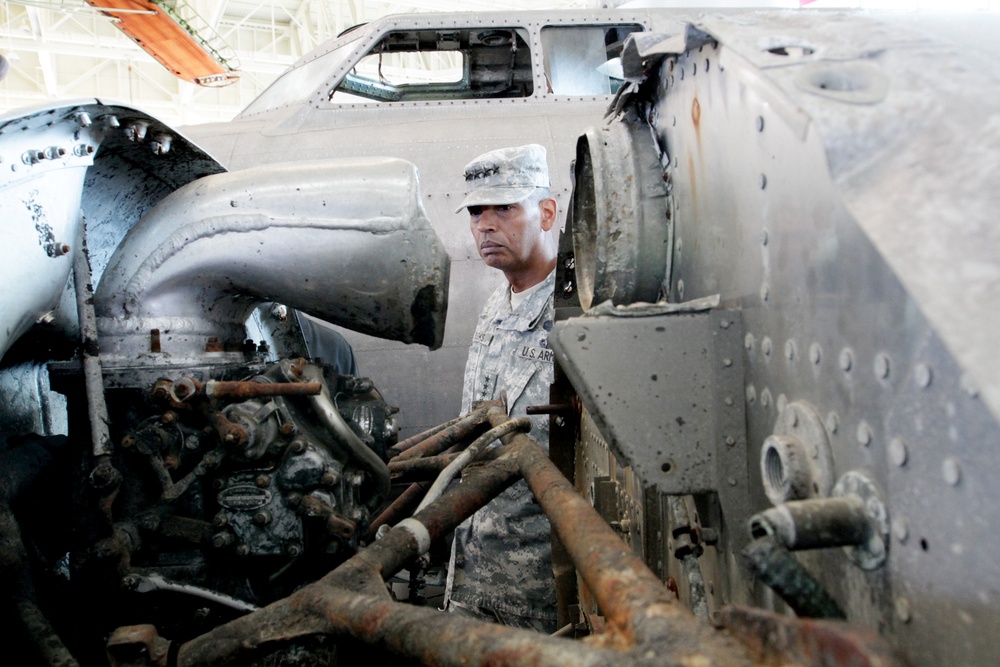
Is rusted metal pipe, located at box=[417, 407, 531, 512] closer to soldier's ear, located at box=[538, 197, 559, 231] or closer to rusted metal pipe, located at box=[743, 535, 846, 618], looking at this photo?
rusted metal pipe, located at box=[743, 535, 846, 618]

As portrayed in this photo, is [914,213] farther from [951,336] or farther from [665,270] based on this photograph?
[665,270]

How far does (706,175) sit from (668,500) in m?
0.67

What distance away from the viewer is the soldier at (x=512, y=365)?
276cm

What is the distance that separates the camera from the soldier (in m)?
2.76


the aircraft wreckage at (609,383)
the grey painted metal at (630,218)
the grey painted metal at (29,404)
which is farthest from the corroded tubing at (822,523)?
the grey painted metal at (29,404)

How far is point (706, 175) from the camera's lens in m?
1.26

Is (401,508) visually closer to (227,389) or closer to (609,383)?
(227,389)

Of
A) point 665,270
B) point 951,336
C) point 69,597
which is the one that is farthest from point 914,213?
point 69,597

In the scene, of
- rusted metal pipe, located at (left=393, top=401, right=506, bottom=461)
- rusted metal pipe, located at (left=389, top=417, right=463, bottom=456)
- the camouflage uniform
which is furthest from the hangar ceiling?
rusted metal pipe, located at (left=393, top=401, right=506, bottom=461)

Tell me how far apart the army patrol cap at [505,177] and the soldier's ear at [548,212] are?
0.34 ft

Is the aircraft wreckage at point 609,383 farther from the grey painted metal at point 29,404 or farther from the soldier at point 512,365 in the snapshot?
the soldier at point 512,365

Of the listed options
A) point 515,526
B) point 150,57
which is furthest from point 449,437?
point 150,57

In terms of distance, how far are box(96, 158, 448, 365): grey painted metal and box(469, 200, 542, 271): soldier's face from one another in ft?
3.87

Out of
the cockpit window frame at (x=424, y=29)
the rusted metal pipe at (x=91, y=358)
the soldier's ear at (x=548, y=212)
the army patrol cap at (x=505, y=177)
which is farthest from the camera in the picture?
the cockpit window frame at (x=424, y=29)
